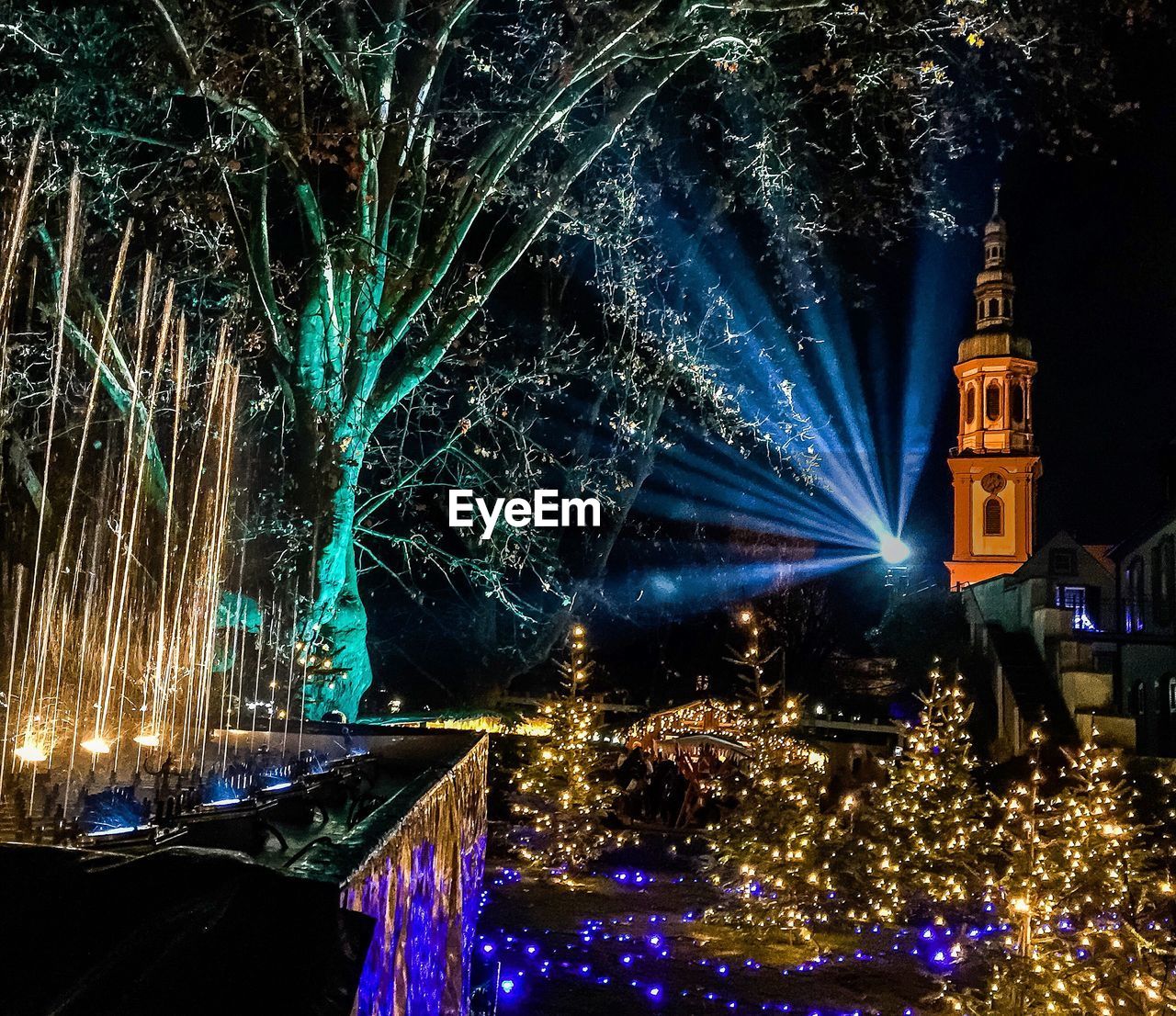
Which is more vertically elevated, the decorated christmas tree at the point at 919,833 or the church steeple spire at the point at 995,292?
the church steeple spire at the point at 995,292

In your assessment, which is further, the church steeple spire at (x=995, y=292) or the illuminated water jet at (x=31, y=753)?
the church steeple spire at (x=995, y=292)

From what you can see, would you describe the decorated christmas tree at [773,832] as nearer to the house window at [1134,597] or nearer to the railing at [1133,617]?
the railing at [1133,617]

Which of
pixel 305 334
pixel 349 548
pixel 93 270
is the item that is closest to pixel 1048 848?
pixel 349 548

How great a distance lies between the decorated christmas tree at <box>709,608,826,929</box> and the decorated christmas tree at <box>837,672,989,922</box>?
8.8 inches

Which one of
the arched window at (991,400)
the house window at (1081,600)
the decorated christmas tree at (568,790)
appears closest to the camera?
the decorated christmas tree at (568,790)

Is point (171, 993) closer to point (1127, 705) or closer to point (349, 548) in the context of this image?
point (349, 548)

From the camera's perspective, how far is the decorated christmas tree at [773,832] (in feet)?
28.3

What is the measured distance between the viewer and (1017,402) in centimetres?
6469

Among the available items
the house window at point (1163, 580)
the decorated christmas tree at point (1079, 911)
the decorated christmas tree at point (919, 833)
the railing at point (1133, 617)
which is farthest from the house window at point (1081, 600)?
the decorated christmas tree at point (1079, 911)

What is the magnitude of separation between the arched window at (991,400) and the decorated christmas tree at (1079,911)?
60885 millimetres

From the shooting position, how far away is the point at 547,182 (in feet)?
45.3

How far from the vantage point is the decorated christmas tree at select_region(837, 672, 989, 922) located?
25.4 feet

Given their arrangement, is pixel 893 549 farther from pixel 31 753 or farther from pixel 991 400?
pixel 31 753

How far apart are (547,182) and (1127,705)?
24.0 metres
